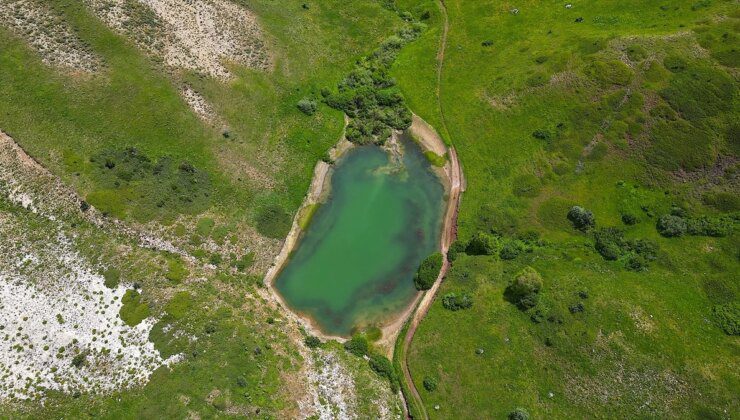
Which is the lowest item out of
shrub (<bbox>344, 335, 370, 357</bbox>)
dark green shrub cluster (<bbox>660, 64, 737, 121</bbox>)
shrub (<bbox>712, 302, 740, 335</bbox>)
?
shrub (<bbox>344, 335, 370, 357</bbox>)

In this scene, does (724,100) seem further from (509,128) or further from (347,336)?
(347,336)

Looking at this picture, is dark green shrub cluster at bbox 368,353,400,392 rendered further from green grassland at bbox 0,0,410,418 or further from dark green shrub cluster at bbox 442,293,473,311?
dark green shrub cluster at bbox 442,293,473,311

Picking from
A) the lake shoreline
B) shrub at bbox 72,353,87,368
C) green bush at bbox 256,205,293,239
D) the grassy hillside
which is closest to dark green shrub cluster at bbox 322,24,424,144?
the lake shoreline

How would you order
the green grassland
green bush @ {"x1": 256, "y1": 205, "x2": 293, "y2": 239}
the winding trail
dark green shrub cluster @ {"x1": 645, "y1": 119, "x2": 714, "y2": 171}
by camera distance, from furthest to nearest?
dark green shrub cluster @ {"x1": 645, "y1": 119, "x2": 714, "y2": 171}, green bush @ {"x1": 256, "y1": 205, "x2": 293, "y2": 239}, the winding trail, the green grassland

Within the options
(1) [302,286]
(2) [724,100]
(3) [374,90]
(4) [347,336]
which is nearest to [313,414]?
(4) [347,336]

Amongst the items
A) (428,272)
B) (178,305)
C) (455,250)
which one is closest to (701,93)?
(455,250)

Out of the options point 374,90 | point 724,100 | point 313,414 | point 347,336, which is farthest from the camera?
point 374,90
